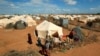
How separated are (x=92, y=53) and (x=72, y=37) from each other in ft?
17.5

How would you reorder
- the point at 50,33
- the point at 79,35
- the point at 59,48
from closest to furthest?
the point at 59,48
the point at 79,35
the point at 50,33

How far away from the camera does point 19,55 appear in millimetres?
11445

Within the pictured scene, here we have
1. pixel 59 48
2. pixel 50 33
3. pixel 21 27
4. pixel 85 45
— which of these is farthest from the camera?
pixel 21 27

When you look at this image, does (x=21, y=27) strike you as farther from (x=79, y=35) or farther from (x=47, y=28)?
(x=79, y=35)

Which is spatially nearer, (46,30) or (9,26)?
(46,30)

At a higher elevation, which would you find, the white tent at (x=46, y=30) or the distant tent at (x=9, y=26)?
the white tent at (x=46, y=30)

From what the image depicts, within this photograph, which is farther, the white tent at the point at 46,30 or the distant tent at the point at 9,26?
the distant tent at the point at 9,26

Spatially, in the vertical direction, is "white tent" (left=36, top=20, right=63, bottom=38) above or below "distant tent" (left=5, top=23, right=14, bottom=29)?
above

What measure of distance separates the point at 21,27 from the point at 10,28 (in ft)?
8.97

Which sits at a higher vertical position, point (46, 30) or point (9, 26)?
point (46, 30)

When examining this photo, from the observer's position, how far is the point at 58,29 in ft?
70.8

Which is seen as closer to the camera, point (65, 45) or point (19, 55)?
point (19, 55)

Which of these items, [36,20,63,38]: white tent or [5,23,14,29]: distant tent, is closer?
[36,20,63,38]: white tent

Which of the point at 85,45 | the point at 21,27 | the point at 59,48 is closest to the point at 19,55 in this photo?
the point at 59,48
